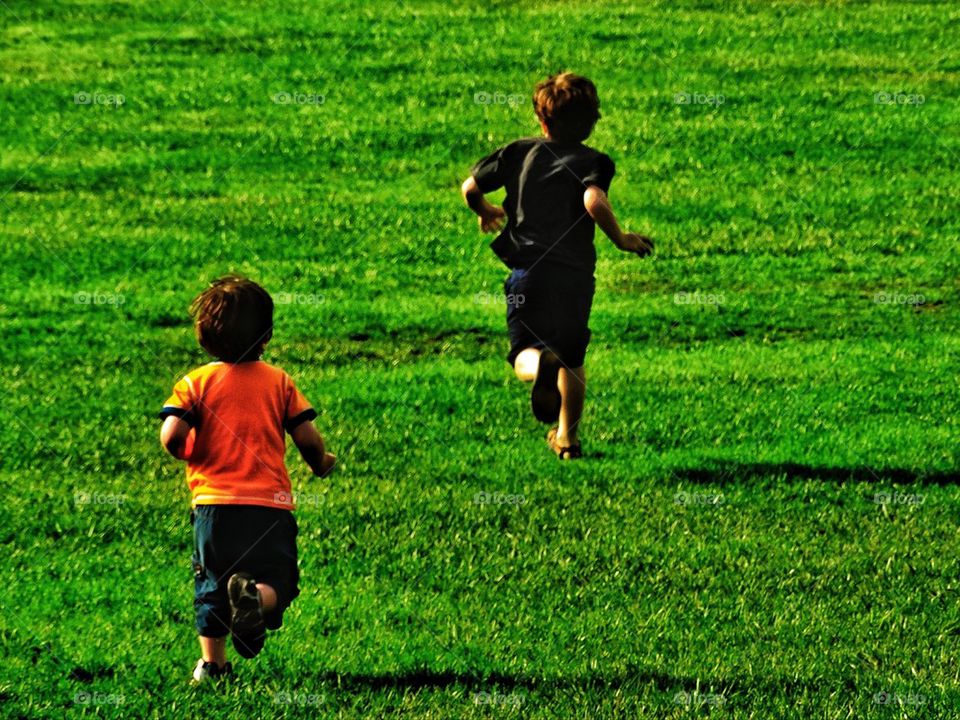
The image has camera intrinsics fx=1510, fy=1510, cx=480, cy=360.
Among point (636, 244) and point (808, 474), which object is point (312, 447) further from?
point (808, 474)

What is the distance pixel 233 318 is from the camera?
18.7ft

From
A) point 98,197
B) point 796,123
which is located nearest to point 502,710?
point 98,197

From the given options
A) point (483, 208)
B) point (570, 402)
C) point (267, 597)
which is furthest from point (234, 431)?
point (570, 402)

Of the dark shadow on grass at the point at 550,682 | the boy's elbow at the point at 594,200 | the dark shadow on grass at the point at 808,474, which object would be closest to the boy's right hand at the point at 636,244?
the boy's elbow at the point at 594,200

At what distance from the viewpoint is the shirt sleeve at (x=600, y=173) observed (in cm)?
841

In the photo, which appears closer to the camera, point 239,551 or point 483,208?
point 239,551

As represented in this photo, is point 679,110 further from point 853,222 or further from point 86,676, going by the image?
point 86,676

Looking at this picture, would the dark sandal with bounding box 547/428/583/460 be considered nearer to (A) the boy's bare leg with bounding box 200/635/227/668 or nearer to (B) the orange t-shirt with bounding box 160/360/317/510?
(A) the boy's bare leg with bounding box 200/635/227/668

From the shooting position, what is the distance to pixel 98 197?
1677 cm

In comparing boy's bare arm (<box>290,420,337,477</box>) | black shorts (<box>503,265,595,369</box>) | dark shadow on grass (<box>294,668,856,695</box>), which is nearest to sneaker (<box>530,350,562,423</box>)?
black shorts (<box>503,265,595,369</box>)

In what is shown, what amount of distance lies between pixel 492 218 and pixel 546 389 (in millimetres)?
1201

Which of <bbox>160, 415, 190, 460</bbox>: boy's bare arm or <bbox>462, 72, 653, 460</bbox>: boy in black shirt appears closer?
<bbox>160, 415, 190, 460</bbox>: boy's bare arm

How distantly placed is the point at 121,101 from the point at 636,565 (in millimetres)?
14178

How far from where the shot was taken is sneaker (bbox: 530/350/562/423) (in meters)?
8.34
